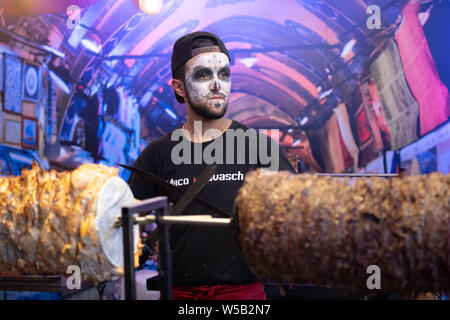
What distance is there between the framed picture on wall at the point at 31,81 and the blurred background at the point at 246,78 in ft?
0.04

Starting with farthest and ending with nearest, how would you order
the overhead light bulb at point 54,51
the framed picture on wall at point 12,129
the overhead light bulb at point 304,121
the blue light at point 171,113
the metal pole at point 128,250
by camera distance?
the blue light at point 171,113 → the overhead light bulb at point 304,121 → the overhead light bulb at point 54,51 → the framed picture on wall at point 12,129 → the metal pole at point 128,250

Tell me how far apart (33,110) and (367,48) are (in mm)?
3653

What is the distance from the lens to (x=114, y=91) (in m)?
5.61

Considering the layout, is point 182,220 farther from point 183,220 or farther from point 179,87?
point 179,87

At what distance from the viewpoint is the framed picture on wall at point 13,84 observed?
4.69 metres

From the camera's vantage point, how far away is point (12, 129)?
4719 millimetres

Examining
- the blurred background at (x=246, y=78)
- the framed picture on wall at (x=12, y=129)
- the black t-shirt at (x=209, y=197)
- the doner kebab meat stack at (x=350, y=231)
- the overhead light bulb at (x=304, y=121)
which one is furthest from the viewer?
the overhead light bulb at (x=304, y=121)

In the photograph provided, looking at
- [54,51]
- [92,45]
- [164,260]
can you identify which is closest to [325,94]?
[92,45]

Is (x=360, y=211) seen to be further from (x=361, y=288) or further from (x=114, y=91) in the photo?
(x=114, y=91)
